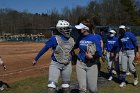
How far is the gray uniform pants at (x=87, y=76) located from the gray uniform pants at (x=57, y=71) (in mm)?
307

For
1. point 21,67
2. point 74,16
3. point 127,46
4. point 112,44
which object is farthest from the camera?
point 74,16

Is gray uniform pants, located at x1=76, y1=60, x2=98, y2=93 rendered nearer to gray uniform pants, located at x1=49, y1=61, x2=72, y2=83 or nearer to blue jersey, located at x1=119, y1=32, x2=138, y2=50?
gray uniform pants, located at x1=49, y1=61, x2=72, y2=83

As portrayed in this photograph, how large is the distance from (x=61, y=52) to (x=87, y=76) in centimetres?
75

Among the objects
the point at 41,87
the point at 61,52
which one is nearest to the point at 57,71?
the point at 61,52

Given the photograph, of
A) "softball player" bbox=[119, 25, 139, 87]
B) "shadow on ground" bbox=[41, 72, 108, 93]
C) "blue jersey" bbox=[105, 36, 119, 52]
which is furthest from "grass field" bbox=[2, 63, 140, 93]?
"blue jersey" bbox=[105, 36, 119, 52]

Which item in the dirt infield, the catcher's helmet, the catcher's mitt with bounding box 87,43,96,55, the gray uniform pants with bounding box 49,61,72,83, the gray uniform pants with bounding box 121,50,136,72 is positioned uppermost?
the catcher's helmet

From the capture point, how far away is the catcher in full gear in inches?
305

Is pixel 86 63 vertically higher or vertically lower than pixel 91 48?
lower

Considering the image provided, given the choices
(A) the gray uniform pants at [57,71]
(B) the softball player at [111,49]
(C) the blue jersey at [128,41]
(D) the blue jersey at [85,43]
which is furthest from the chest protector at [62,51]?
(B) the softball player at [111,49]

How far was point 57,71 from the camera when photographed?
775 centimetres

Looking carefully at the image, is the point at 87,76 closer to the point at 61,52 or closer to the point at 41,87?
the point at 61,52

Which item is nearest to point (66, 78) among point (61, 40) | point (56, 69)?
point (56, 69)

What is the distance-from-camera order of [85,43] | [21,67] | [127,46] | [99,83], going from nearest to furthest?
1. [85,43]
2. [127,46]
3. [99,83]
4. [21,67]

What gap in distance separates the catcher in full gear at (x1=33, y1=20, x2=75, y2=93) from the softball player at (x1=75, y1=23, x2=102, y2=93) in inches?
11.4
